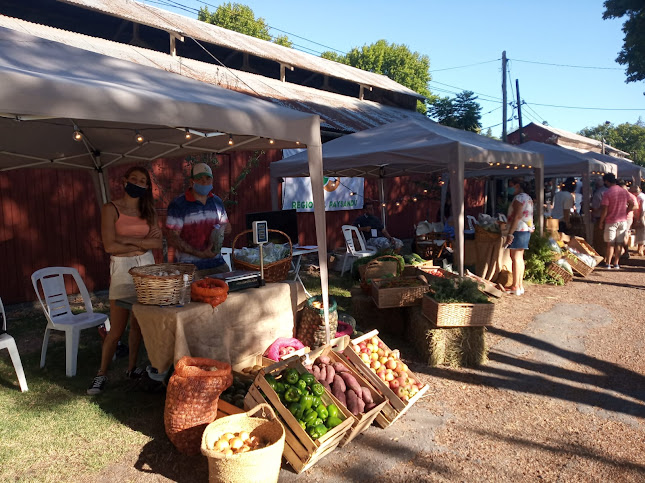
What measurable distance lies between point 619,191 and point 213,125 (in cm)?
941

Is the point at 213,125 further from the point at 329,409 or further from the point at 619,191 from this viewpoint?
the point at 619,191

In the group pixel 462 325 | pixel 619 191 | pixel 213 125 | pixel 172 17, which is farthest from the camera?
pixel 172 17

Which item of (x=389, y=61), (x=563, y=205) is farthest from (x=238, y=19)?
(x=563, y=205)

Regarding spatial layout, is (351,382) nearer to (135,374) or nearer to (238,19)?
(135,374)

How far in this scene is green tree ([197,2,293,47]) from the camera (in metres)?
36.9

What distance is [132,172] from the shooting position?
3.77m

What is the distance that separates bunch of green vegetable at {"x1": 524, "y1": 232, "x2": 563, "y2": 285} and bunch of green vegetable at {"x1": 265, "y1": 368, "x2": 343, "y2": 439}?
6.90 metres

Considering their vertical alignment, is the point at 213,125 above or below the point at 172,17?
below

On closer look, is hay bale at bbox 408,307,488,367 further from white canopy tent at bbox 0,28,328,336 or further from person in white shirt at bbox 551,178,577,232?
person in white shirt at bbox 551,178,577,232

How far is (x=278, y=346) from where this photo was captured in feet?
12.8

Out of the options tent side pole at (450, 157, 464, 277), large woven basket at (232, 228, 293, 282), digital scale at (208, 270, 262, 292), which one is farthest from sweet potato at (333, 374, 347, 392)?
tent side pole at (450, 157, 464, 277)

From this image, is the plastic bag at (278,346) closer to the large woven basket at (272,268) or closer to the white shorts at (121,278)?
the large woven basket at (272,268)

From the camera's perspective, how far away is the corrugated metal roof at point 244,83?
30.1 feet

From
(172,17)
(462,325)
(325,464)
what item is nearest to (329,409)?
(325,464)
